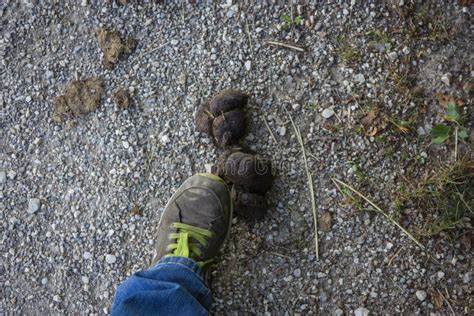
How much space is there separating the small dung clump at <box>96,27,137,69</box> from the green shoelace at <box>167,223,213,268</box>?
1.17 m

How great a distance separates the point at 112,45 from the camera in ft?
10.00

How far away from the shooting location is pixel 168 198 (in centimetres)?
296

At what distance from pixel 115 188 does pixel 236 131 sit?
0.89m

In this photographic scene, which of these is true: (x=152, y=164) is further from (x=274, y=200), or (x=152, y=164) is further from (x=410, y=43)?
(x=410, y=43)

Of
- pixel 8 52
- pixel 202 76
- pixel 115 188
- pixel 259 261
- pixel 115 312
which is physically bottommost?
pixel 259 261

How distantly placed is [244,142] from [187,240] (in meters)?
0.70

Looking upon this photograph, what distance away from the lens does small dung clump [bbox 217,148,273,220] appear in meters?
2.70

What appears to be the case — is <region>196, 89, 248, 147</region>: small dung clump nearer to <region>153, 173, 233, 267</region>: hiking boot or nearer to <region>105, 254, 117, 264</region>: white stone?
<region>153, 173, 233, 267</region>: hiking boot

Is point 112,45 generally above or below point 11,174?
above

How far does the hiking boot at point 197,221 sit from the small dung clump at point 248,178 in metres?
0.08

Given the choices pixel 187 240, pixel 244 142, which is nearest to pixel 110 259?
pixel 187 240

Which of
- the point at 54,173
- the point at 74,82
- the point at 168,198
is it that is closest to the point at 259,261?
the point at 168,198

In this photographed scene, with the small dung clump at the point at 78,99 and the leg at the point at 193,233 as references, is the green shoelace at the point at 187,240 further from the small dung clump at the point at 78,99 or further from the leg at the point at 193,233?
the small dung clump at the point at 78,99

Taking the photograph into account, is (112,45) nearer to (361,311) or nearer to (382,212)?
(382,212)
